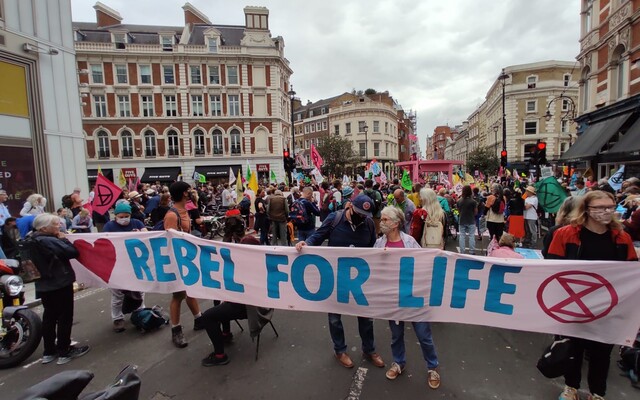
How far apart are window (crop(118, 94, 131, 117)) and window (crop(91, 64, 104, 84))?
7.39ft

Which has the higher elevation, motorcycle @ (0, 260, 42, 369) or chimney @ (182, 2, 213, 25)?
chimney @ (182, 2, 213, 25)

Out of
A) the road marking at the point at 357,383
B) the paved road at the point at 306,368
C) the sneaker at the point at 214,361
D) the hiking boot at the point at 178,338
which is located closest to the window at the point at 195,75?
the paved road at the point at 306,368

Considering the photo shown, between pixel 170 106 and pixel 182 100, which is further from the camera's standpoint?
pixel 170 106

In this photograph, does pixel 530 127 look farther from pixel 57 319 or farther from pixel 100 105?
pixel 57 319

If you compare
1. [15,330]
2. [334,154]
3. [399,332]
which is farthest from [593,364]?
[334,154]

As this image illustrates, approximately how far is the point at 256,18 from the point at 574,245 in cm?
3836

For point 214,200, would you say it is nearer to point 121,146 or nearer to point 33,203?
point 33,203

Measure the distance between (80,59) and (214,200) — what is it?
25985 millimetres

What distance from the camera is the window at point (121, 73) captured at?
106ft

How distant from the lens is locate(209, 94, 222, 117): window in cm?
3400

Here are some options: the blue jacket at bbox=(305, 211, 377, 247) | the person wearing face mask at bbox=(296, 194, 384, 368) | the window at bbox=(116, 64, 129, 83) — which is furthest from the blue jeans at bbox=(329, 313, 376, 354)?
the window at bbox=(116, 64, 129, 83)

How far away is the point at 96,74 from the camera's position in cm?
3191

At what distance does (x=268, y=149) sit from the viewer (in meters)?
35.2

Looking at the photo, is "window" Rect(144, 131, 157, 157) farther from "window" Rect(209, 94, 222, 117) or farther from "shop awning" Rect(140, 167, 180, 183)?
"window" Rect(209, 94, 222, 117)
